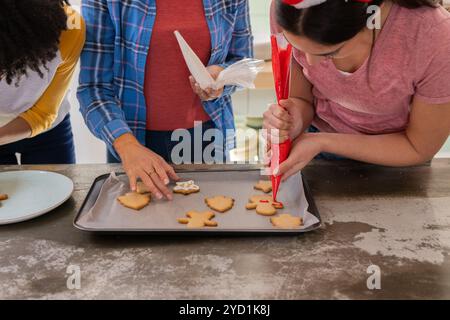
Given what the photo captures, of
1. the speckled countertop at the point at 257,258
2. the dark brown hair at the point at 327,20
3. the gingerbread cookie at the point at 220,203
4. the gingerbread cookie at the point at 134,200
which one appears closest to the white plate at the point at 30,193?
the speckled countertop at the point at 257,258

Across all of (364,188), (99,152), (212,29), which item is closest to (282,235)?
(364,188)

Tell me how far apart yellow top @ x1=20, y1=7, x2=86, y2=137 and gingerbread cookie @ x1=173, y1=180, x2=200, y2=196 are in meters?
0.56

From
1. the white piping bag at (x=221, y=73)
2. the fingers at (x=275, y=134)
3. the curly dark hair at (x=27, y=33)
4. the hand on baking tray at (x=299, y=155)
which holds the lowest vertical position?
the hand on baking tray at (x=299, y=155)

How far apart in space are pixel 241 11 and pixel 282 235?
36.6 inches

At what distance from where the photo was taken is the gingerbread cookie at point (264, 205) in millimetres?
1277

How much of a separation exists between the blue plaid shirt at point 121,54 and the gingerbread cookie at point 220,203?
0.37 meters

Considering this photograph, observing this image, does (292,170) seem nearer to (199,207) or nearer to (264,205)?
(264,205)

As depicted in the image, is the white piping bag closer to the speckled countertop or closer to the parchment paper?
the parchment paper

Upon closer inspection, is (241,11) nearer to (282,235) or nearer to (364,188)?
(364,188)

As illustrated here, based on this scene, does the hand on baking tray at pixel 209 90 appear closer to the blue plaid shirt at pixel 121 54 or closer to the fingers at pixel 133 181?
the blue plaid shirt at pixel 121 54

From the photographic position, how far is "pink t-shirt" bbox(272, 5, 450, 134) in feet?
3.94

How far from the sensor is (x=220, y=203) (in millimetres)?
1316

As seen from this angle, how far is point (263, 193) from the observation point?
141cm

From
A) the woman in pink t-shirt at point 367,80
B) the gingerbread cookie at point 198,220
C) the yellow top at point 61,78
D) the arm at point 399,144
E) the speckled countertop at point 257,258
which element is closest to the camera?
the speckled countertop at point 257,258
